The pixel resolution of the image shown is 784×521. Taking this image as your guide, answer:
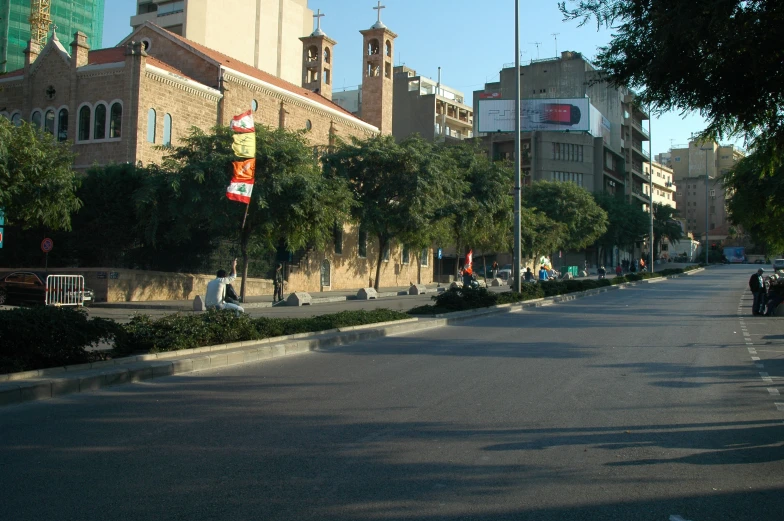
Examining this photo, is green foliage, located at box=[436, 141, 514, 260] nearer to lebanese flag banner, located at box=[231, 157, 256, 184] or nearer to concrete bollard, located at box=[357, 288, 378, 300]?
concrete bollard, located at box=[357, 288, 378, 300]

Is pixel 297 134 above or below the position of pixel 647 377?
above

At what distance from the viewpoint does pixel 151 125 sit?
117 feet

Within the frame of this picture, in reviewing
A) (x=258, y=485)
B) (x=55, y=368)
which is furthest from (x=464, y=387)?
(x=55, y=368)

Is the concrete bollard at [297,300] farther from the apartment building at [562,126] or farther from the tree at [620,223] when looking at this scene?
the apartment building at [562,126]

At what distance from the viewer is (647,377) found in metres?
10.8

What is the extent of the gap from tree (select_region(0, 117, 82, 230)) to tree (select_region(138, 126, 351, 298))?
10.1ft

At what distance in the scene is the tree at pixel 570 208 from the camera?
6519 centimetres

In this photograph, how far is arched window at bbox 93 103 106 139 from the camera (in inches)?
1412

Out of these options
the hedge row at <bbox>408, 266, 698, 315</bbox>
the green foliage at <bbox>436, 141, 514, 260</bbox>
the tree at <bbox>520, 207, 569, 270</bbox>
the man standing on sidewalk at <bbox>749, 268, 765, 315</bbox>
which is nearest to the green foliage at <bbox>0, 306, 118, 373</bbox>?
the hedge row at <bbox>408, 266, 698, 315</bbox>

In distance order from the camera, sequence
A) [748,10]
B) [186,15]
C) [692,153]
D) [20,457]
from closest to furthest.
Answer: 1. [20,457]
2. [748,10]
3. [186,15]
4. [692,153]

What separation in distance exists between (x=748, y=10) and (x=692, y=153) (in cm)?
18105

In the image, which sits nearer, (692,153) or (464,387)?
(464,387)

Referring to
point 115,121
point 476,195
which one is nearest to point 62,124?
point 115,121

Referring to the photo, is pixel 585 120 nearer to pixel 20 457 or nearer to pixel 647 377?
pixel 647 377
